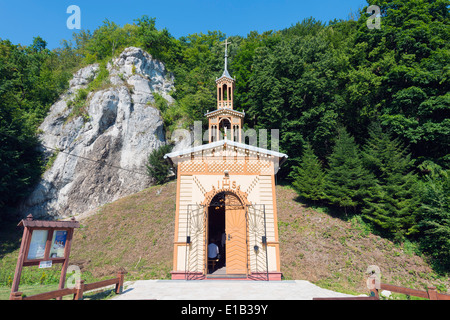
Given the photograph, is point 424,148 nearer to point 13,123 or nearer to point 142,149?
point 142,149

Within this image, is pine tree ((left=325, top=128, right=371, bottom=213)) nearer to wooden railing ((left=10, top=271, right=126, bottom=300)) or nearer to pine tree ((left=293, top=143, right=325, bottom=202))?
pine tree ((left=293, top=143, right=325, bottom=202))

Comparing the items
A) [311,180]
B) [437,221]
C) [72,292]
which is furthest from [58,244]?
[437,221]

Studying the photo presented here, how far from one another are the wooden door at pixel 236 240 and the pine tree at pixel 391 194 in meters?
10.5

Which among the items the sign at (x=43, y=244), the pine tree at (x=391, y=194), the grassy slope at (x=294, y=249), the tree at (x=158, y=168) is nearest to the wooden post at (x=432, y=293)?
the grassy slope at (x=294, y=249)

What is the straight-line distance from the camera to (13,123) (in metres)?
24.6

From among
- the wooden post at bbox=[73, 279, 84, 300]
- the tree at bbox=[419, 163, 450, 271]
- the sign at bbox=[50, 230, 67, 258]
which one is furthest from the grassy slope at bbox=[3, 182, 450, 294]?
the wooden post at bbox=[73, 279, 84, 300]

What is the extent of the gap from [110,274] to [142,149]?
60.5 feet

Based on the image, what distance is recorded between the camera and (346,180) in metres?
19.1

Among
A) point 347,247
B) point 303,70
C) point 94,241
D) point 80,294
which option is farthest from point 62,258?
point 303,70

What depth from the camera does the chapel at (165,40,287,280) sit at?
11.2 metres

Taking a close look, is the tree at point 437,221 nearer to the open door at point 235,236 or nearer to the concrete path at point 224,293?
the concrete path at point 224,293

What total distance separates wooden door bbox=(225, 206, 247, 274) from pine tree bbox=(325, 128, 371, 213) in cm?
986

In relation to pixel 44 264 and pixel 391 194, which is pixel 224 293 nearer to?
pixel 44 264

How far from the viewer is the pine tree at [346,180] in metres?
18.6
